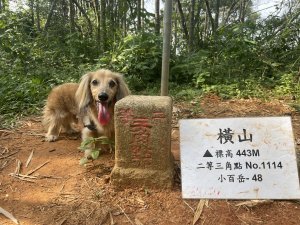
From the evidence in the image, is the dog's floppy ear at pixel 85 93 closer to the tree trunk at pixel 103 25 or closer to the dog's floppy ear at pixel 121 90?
the dog's floppy ear at pixel 121 90

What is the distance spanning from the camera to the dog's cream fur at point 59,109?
4516mm

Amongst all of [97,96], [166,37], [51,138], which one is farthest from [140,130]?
[51,138]

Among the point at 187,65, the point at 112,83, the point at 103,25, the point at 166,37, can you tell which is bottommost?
the point at 112,83

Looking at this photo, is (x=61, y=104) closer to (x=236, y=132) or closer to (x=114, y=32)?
(x=236, y=132)

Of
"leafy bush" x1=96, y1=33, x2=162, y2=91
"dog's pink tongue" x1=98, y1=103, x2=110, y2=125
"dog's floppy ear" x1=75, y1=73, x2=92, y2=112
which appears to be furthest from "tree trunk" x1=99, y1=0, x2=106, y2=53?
"dog's pink tongue" x1=98, y1=103, x2=110, y2=125

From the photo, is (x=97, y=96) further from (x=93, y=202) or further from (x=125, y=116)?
(x=93, y=202)

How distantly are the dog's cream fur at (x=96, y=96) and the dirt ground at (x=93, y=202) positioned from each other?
31 cm

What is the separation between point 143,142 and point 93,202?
71cm

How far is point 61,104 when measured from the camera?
14.9ft

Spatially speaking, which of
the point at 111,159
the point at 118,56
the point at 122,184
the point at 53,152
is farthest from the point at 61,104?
the point at 118,56

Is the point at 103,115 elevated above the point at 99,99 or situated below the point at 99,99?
below

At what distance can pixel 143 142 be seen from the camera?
114 inches

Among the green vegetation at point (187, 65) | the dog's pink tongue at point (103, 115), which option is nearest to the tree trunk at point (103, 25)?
the green vegetation at point (187, 65)

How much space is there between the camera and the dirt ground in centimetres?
267
